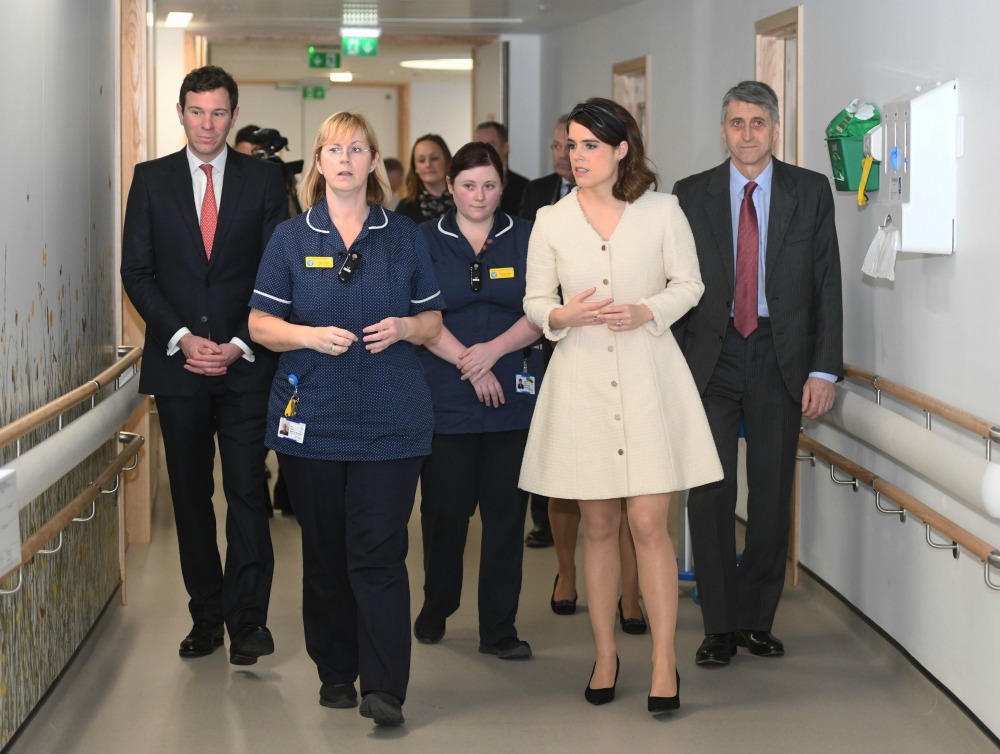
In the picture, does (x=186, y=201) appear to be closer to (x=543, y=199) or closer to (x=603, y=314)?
(x=603, y=314)

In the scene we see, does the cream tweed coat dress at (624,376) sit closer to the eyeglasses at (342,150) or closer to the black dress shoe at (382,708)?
the eyeglasses at (342,150)

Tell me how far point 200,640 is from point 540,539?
2206 millimetres

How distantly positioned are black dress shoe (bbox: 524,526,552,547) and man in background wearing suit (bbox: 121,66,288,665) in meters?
2.12

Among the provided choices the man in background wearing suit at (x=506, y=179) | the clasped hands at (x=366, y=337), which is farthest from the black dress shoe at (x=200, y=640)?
the man in background wearing suit at (x=506, y=179)

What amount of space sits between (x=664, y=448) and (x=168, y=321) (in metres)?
1.70

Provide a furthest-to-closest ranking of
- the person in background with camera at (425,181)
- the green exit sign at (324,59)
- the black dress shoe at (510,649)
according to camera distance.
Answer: the green exit sign at (324,59) < the person in background with camera at (425,181) < the black dress shoe at (510,649)

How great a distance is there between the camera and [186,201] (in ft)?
14.3

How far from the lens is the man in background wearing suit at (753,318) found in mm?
4383

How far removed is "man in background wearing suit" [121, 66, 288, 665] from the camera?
433cm

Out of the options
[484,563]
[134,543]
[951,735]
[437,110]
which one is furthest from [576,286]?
[437,110]

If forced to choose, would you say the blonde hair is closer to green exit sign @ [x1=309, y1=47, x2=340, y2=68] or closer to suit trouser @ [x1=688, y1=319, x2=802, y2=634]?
suit trouser @ [x1=688, y1=319, x2=802, y2=634]

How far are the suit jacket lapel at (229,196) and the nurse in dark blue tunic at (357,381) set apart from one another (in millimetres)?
643

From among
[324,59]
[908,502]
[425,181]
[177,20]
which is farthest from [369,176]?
[324,59]

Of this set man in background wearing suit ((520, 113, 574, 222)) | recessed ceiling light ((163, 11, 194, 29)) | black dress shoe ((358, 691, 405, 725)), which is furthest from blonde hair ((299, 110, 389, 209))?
recessed ceiling light ((163, 11, 194, 29))
